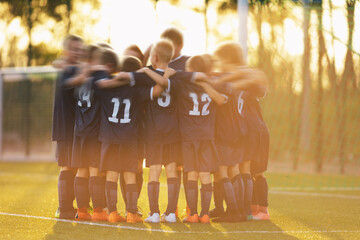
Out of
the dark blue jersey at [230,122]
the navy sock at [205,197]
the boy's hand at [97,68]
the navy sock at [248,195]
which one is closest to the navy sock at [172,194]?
the navy sock at [205,197]

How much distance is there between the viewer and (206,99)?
15.7ft

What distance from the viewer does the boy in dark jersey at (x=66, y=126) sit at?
497cm

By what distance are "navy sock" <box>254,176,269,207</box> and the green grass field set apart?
0.63 feet

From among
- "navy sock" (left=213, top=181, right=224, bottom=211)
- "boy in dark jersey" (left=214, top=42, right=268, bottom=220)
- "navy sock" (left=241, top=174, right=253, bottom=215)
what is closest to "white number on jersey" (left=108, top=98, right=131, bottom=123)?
"boy in dark jersey" (left=214, top=42, right=268, bottom=220)

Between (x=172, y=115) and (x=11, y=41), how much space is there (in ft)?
49.4

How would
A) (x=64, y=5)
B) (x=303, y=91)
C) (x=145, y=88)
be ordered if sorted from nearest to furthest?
(x=145, y=88)
(x=303, y=91)
(x=64, y=5)

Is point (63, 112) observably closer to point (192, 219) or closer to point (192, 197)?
point (192, 197)

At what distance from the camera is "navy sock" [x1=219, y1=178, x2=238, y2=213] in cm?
478

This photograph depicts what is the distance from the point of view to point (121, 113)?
4.70 meters

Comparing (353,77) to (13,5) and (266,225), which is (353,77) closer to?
(266,225)

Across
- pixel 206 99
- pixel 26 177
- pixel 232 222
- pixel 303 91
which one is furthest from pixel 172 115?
pixel 303 91

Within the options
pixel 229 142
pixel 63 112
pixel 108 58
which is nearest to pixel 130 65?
pixel 108 58

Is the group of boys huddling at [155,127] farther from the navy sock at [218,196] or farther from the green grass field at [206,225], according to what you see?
the green grass field at [206,225]

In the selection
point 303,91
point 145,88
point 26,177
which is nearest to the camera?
point 145,88
